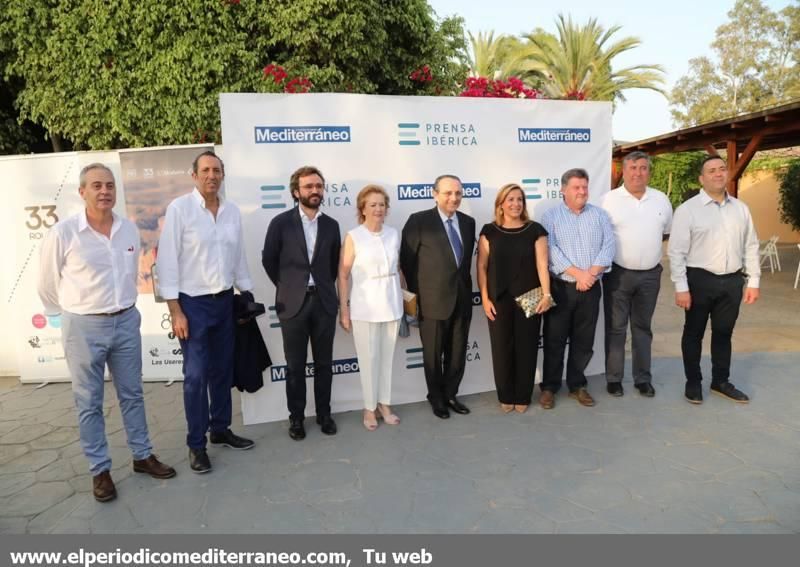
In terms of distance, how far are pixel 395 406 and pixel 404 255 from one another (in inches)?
50.7

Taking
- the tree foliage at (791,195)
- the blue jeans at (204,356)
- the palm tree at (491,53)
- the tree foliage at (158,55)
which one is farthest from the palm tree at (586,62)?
the blue jeans at (204,356)

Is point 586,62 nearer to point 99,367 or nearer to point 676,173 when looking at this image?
point 676,173

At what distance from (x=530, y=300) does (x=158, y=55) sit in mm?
6629

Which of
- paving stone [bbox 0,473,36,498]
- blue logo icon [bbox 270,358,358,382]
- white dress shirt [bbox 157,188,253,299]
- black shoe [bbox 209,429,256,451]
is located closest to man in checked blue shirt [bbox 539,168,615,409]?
blue logo icon [bbox 270,358,358,382]

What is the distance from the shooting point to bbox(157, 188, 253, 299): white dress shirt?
9.90 ft

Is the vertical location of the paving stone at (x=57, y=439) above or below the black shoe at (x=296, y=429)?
below

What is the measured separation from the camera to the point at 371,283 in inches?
141

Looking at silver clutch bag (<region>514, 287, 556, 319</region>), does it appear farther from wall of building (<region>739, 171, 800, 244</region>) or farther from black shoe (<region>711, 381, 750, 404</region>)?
wall of building (<region>739, 171, 800, 244</region>)

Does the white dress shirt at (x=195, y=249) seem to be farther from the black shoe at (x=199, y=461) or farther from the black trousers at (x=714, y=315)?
the black trousers at (x=714, y=315)

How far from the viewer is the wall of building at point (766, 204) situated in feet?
60.4

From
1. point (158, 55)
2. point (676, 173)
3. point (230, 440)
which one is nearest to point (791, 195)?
point (676, 173)

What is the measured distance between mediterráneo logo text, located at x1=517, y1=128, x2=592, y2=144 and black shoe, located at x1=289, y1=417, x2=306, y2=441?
112 inches

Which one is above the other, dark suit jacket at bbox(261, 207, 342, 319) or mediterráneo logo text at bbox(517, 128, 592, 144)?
mediterráneo logo text at bbox(517, 128, 592, 144)

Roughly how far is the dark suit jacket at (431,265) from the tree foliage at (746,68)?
3442 centimetres
